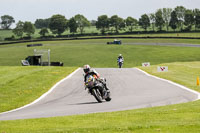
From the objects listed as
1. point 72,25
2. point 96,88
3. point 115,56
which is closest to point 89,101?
point 96,88

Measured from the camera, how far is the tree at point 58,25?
175375mm

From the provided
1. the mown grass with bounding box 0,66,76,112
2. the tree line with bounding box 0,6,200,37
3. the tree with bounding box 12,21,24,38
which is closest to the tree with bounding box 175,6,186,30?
the tree line with bounding box 0,6,200,37

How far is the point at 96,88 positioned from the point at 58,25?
163 m

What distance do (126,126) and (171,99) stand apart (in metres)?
7.24

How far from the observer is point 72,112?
12570mm

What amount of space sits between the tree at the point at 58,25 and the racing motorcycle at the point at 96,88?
161702 mm

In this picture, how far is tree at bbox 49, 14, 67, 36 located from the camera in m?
175

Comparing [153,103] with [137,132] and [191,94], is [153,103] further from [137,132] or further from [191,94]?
[137,132]

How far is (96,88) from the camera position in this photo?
1553 cm

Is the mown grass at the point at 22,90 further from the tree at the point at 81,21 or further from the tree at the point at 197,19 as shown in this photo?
the tree at the point at 81,21

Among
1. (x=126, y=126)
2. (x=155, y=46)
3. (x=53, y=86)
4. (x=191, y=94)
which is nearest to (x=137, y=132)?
(x=126, y=126)

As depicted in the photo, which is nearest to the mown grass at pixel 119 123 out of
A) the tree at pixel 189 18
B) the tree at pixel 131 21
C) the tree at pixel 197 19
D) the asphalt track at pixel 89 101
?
the asphalt track at pixel 89 101

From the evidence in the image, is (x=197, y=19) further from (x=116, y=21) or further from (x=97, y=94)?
→ (x=97, y=94)

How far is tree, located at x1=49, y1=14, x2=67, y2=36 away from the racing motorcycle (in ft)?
531
